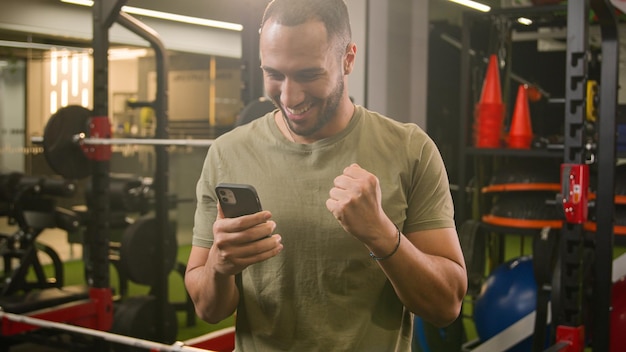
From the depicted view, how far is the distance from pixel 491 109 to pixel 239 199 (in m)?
1.47

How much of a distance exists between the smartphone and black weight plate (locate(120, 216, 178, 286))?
2528 millimetres

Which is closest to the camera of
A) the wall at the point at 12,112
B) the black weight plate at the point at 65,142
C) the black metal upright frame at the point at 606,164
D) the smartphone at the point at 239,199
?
the smartphone at the point at 239,199

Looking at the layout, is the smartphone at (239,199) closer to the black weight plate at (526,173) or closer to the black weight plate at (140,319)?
the black weight plate at (526,173)

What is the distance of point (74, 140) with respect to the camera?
3.15 m

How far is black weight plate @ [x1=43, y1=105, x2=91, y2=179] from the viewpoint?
10.3 ft

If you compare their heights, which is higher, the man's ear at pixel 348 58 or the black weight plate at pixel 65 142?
the man's ear at pixel 348 58

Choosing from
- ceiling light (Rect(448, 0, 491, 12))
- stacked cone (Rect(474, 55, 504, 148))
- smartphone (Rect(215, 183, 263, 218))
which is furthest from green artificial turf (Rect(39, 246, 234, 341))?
smartphone (Rect(215, 183, 263, 218))

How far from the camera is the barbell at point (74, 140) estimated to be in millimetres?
3098

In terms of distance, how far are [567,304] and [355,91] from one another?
1.59 meters

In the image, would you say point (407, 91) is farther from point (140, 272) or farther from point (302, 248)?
point (140, 272)

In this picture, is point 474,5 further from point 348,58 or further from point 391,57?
point 348,58

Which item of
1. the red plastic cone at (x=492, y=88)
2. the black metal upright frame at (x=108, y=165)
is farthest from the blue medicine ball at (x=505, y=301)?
the black metal upright frame at (x=108, y=165)

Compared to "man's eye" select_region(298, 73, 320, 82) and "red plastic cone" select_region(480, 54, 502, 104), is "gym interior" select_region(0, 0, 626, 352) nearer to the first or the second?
"red plastic cone" select_region(480, 54, 502, 104)

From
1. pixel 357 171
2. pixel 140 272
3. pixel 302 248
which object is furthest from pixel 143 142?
pixel 357 171
